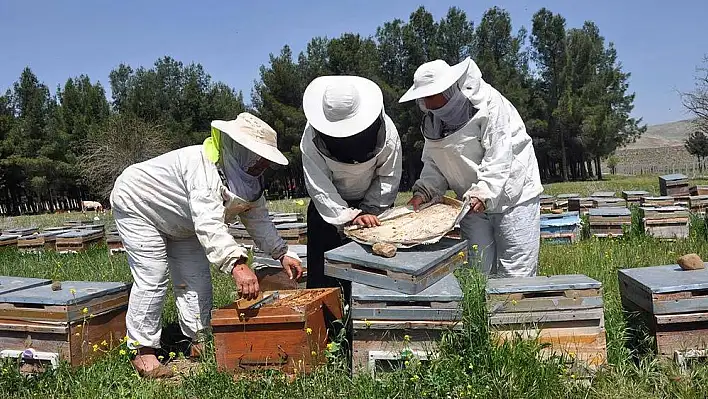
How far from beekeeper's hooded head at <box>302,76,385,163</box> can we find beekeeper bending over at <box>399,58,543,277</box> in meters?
0.29

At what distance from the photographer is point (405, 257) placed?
314 cm

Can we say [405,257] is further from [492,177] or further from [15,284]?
[15,284]

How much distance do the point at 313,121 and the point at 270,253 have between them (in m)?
1.07

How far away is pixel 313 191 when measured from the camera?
3.97 m

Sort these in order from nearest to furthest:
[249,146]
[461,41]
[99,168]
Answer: [249,146]
[99,168]
[461,41]

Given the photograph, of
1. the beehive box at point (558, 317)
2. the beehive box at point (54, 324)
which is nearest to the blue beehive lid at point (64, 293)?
the beehive box at point (54, 324)

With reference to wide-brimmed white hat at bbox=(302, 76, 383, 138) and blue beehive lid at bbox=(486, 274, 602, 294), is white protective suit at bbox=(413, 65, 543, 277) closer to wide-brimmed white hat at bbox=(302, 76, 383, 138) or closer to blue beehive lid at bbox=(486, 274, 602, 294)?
wide-brimmed white hat at bbox=(302, 76, 383, 138)

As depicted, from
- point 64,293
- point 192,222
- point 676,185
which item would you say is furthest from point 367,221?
point 676,185

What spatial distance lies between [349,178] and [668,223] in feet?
18.9

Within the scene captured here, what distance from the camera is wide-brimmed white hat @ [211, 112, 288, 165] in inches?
131

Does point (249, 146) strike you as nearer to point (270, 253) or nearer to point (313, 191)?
point (313, 191)

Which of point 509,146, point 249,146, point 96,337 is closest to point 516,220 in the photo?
point 509,146

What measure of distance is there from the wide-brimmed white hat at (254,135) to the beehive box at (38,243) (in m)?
8.16

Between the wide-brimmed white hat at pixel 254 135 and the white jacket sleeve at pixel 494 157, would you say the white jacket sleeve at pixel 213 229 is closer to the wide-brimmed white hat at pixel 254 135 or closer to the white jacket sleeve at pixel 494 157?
the wide-brimmed white hat at pixel 254 135
